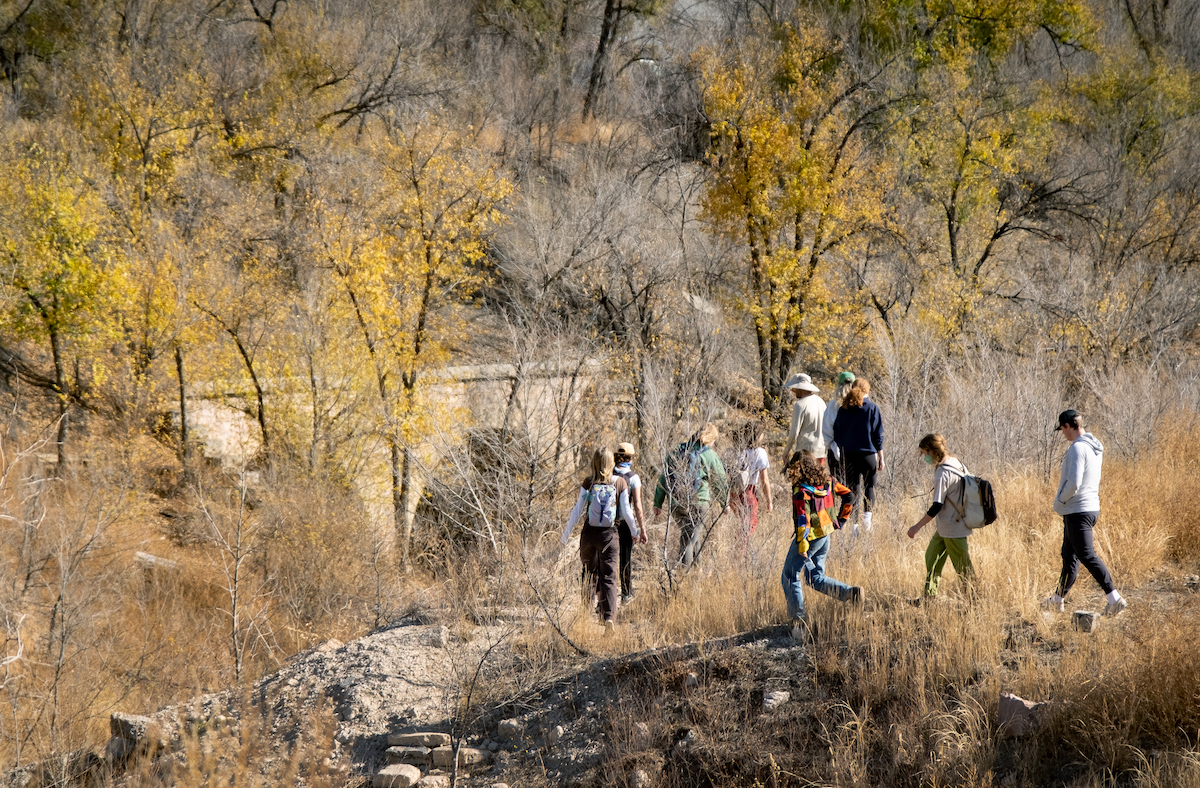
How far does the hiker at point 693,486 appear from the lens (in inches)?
279

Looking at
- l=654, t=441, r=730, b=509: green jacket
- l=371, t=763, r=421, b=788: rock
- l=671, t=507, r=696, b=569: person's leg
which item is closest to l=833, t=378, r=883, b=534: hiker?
l=654, t=441, r=730, b=509: green jacket

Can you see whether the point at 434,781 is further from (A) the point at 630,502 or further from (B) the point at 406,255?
(B) the point at 406,255

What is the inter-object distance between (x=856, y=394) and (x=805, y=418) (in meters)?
0.53

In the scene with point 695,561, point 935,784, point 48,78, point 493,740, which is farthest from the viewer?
point 48,78

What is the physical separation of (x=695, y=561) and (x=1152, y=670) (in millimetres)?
3896

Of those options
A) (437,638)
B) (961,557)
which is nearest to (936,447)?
(961,557)

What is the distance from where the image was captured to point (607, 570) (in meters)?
6.42

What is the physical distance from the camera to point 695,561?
7500 millimetres

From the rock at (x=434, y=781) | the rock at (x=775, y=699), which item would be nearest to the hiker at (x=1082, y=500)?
the rock at (x=775, y=699)

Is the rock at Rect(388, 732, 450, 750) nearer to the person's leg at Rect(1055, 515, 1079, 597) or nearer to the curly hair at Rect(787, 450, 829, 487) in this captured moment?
the curly hair at Rect(787, 450, 829, 487)

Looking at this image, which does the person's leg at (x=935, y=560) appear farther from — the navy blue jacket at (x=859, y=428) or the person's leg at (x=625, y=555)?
the navy blue jacket at (x=859, y=428)

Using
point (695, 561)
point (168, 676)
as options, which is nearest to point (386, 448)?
point (168, 676)

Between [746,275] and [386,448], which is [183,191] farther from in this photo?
[746,275]

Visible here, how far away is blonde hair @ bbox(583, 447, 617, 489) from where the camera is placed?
6270 millimetres
